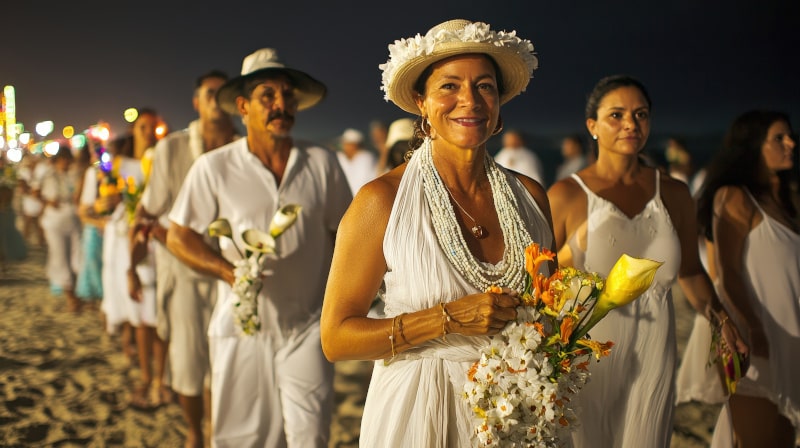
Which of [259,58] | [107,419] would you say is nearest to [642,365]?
[259,58]

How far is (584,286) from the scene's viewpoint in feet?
7.38

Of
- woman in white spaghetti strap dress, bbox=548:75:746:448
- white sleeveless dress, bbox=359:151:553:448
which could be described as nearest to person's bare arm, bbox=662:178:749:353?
woman in white spaghetti strap dress, bbox=548:75:746:448

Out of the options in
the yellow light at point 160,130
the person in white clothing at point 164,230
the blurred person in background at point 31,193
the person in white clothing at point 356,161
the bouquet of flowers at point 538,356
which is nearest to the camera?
the bouquet of flowers at point 538,356

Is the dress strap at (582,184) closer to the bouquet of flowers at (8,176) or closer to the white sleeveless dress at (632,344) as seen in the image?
the white sleeveless dress at (632,344)

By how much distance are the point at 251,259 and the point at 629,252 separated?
1.81m

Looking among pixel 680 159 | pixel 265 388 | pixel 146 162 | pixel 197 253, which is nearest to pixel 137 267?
pixel 146 162

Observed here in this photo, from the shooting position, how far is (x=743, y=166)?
4426 millimetres

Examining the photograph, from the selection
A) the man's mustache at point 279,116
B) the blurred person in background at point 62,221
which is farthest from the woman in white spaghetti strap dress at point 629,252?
the blurred person in background at point 62,221

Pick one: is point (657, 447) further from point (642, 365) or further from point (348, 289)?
point (348, 289)

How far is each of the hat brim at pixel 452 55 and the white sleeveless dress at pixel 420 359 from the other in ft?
1.18

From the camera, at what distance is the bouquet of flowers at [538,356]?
2.12 meters

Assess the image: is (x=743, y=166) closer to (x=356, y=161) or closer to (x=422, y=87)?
(x=422, y=87)

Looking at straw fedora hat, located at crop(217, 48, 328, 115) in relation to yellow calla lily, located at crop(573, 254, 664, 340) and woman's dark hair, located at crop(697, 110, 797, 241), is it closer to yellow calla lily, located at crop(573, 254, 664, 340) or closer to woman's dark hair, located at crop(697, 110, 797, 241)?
woman's dark hair, located at crop(697, 110, 797, 241)

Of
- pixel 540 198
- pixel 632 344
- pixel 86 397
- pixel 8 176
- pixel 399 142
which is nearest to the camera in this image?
pixel 540 198
